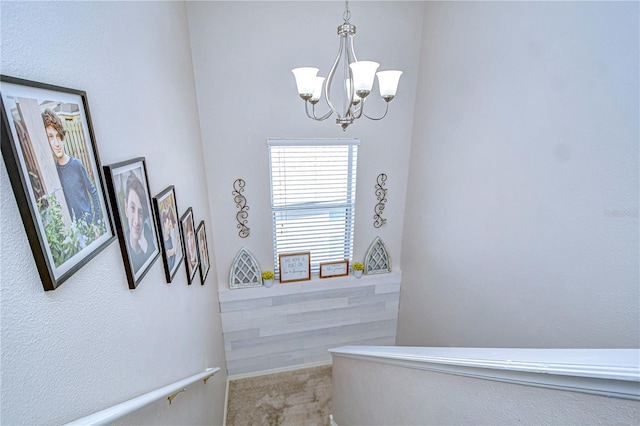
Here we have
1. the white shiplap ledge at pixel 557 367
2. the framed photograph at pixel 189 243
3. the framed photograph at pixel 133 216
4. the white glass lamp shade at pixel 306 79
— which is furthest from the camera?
the framed photograph at pixel 189 243

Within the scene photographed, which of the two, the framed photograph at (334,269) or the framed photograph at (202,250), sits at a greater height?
the framed photograph at (202,250)

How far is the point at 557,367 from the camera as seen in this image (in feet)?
Answer: 2.09

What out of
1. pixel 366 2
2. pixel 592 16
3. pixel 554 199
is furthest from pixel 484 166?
pixel 366 2

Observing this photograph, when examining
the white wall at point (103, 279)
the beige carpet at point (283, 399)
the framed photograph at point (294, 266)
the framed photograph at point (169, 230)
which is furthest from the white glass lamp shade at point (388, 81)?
the beige carpet at point (283, 399)

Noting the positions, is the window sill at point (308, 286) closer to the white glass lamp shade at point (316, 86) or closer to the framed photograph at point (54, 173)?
the white glass lamp shade at point (316, 86)

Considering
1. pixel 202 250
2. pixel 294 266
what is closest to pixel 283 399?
pixel 294 266

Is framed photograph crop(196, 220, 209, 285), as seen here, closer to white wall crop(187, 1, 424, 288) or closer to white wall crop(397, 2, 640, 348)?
white wall crop(187, 1, 424, 288)

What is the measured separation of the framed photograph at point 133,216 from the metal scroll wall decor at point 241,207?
166 centimetres

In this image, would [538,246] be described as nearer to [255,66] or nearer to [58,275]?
[58,275]

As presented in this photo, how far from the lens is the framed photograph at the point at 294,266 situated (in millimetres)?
3242

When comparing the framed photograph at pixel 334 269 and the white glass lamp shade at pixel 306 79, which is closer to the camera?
the white glass lamp shade at pixel 306 79

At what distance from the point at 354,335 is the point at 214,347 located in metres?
1.66

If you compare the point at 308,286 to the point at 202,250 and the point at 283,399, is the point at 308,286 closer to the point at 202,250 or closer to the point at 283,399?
the point at 283,399

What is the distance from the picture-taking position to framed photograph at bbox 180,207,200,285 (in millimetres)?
1806
